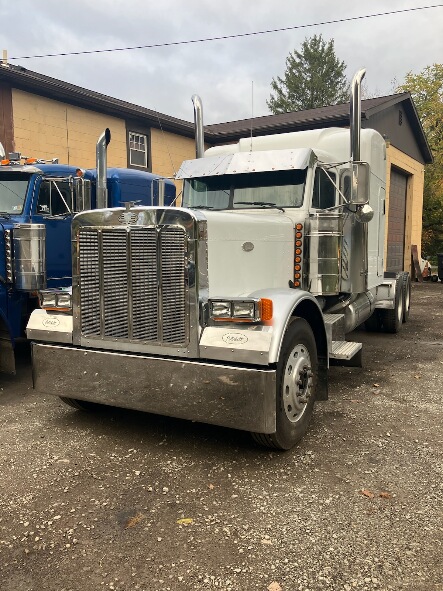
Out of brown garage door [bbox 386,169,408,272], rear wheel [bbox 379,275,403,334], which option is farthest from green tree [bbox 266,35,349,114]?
rear wheel [bbox 379,275,403,334]

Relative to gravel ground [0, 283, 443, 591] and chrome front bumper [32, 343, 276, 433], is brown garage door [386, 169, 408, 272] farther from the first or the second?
chrome front bumper [32, 343, 276, 433]

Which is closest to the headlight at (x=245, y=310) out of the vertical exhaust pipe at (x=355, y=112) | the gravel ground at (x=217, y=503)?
the gravel ground at (x=217, y=503)

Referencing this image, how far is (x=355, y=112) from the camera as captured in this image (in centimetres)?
539

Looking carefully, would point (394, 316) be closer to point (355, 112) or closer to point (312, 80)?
point (355, 112)

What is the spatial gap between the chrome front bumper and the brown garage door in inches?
613

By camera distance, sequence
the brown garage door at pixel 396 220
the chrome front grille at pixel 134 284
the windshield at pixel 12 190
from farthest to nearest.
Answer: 1. the brown garage door at pixel 396 220
2. the windshield at pixel 12 190
3. the chrome front grille at pixel 134 284

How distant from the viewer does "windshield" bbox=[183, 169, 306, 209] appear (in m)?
5.31

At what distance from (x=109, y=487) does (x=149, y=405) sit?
66 centimetres

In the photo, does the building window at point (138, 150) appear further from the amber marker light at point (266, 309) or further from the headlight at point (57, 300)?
the amber marker light at point (266, 309)

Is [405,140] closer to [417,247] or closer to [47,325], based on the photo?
[417,247]

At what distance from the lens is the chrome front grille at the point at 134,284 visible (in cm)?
392

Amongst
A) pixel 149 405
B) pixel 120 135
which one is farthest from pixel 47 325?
pixel 120 135

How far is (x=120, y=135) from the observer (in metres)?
14.3

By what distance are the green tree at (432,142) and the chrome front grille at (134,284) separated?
25047 mm
